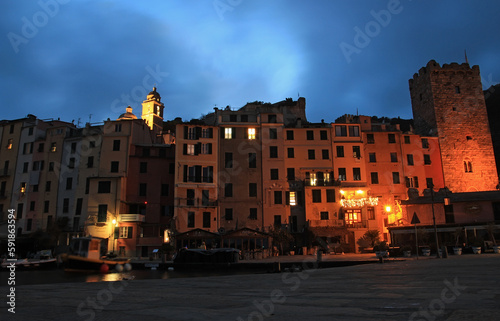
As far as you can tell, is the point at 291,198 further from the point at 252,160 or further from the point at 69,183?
the point at 69,183

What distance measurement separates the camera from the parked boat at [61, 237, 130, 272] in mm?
31594

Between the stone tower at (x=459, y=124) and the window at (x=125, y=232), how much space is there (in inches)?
1468

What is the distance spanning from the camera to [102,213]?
43.9m

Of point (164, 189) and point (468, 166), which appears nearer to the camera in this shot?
point (164, 189)

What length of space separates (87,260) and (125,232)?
460 inches

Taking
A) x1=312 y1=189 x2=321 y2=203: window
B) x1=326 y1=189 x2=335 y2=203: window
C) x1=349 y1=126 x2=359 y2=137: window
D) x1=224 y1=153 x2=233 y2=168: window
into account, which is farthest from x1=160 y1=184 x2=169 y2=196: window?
x1=349 y1=126 x2=359 y2=137: window

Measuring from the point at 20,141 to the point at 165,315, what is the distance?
54.2 metres

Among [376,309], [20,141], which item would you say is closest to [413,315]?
[376,309]

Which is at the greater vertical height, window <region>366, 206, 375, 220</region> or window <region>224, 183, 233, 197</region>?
window <region>224, 183, 233, 197</region>

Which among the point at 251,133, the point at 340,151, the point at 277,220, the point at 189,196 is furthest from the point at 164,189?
the point at 340,151

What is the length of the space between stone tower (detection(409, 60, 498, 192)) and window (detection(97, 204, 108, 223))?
40.0m

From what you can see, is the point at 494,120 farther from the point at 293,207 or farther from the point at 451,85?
the point at 293,207

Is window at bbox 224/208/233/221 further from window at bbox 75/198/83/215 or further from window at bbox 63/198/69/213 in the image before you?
window at bbox 63/198/69/213

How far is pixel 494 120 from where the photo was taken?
227ft
